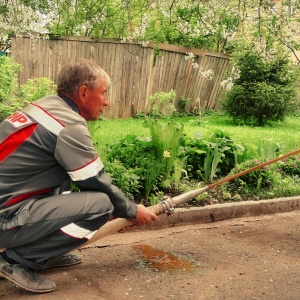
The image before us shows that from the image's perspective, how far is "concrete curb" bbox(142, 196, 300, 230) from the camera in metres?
5.75

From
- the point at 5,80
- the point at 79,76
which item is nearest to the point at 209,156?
the point at 79,76

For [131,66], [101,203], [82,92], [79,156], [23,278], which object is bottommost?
[131,66]

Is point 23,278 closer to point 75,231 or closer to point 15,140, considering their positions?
point 75,231

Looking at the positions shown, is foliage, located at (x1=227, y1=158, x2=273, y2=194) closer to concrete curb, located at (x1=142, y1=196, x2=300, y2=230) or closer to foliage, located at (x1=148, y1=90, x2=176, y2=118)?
concrete curb, located at (x1=142, y1=196, x2=300, y2=230)

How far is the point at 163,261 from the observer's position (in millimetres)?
4707

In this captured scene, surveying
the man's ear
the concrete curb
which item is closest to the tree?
the concrete curb

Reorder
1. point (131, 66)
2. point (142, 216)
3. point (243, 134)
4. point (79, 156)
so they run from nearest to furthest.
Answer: point (79, 156) < point (142, 216) < point (243, 134) < point (131, 66)

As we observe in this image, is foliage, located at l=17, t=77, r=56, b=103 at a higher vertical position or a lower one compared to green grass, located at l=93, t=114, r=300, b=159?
higher

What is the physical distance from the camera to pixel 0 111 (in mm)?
8453

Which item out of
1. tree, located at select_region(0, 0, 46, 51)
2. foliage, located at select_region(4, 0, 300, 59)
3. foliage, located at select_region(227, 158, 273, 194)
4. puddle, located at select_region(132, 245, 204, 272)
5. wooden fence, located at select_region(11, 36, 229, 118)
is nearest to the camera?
puddle, located at select_region(132, 245, 204, 272)

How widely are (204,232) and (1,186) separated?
2.48 meters

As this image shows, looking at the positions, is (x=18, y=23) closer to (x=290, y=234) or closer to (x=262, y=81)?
(x=290, y=234)

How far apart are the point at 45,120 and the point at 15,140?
0.23 metres

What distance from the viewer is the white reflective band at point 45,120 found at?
3.65 metres
